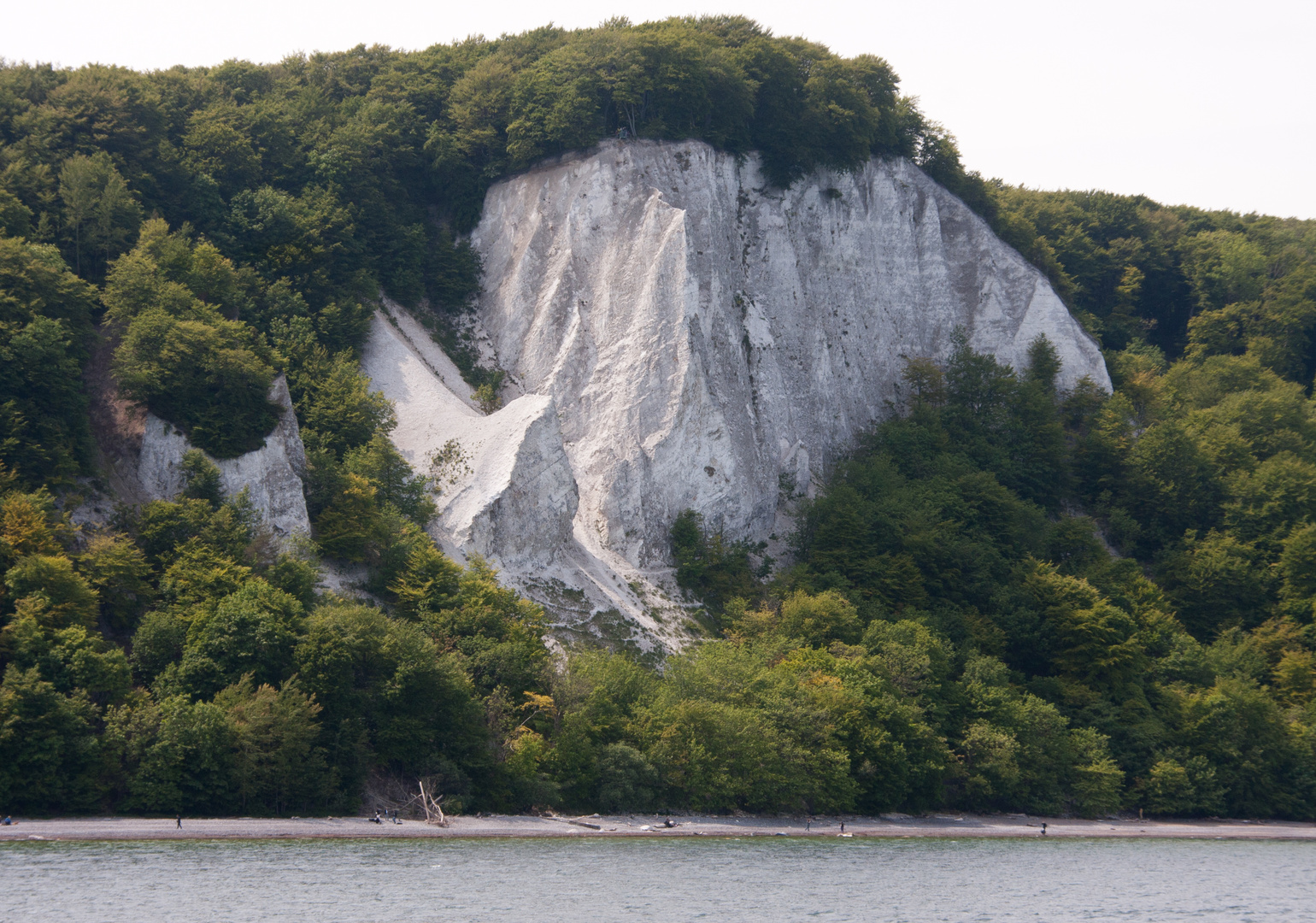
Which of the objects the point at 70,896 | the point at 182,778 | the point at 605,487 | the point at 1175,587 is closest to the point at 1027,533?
the point at 1175,587

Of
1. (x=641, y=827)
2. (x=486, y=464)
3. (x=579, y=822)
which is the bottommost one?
(x=641, y=827)

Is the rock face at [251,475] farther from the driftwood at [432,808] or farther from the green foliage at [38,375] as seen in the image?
the driftwood at [432,808]

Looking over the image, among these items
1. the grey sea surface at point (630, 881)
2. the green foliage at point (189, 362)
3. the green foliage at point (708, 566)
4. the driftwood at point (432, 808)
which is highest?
the green foliage at point (189, 362)

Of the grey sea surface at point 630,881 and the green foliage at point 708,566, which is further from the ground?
the green foliage at point 708,566

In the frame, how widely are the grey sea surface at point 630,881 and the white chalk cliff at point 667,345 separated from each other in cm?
1618

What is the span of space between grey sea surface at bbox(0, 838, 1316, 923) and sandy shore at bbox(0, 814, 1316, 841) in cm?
42

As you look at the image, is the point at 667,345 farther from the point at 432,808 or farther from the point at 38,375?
the point at 38,375

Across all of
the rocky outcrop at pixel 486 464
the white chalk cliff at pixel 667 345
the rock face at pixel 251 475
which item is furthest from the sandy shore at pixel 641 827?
the rocky outcrop at pixel 486 464

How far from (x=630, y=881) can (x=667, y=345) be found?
33.4 metres

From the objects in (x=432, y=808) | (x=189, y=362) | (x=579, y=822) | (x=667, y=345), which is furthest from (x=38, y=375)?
(x=667, y=345)

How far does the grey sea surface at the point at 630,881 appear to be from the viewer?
101 ft

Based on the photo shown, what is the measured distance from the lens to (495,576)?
50.2m

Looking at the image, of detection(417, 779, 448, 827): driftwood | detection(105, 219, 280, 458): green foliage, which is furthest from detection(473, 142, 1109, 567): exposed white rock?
detection(417, 779, 448, 827): driftwood

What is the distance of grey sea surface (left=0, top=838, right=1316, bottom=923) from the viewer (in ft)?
101
